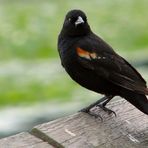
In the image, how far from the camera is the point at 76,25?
478cm

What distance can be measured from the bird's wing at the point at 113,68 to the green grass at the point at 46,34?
323 centimetres

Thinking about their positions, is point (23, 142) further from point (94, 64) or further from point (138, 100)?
point (94, 64)

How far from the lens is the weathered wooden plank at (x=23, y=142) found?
11.0 ft

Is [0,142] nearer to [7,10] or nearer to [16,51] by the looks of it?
[16,51]

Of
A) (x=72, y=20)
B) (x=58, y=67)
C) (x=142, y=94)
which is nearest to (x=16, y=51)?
(x=58, y=67)

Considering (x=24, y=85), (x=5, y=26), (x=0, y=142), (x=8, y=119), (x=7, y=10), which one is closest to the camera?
(x=0, y=142)

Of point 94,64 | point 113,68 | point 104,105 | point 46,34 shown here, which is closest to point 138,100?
point 104,105

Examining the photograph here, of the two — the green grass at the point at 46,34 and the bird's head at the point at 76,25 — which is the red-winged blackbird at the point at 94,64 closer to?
the bird's head at the point at 76,25

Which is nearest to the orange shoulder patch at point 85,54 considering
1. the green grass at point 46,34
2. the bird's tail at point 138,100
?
the bird's tail at point 138,100

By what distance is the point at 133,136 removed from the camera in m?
3.57

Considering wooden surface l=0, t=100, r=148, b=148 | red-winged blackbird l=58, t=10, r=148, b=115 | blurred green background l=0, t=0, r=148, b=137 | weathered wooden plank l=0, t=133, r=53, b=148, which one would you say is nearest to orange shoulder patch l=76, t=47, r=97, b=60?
red-winged blackbird l=58, t=10, r=148, b=115

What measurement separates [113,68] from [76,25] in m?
0.43

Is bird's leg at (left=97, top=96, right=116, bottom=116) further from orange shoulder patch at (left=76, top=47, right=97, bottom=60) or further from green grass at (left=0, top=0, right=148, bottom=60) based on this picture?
green grass at (left=0, top=0, right=148, bottom=60)

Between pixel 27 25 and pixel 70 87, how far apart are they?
190 cm
